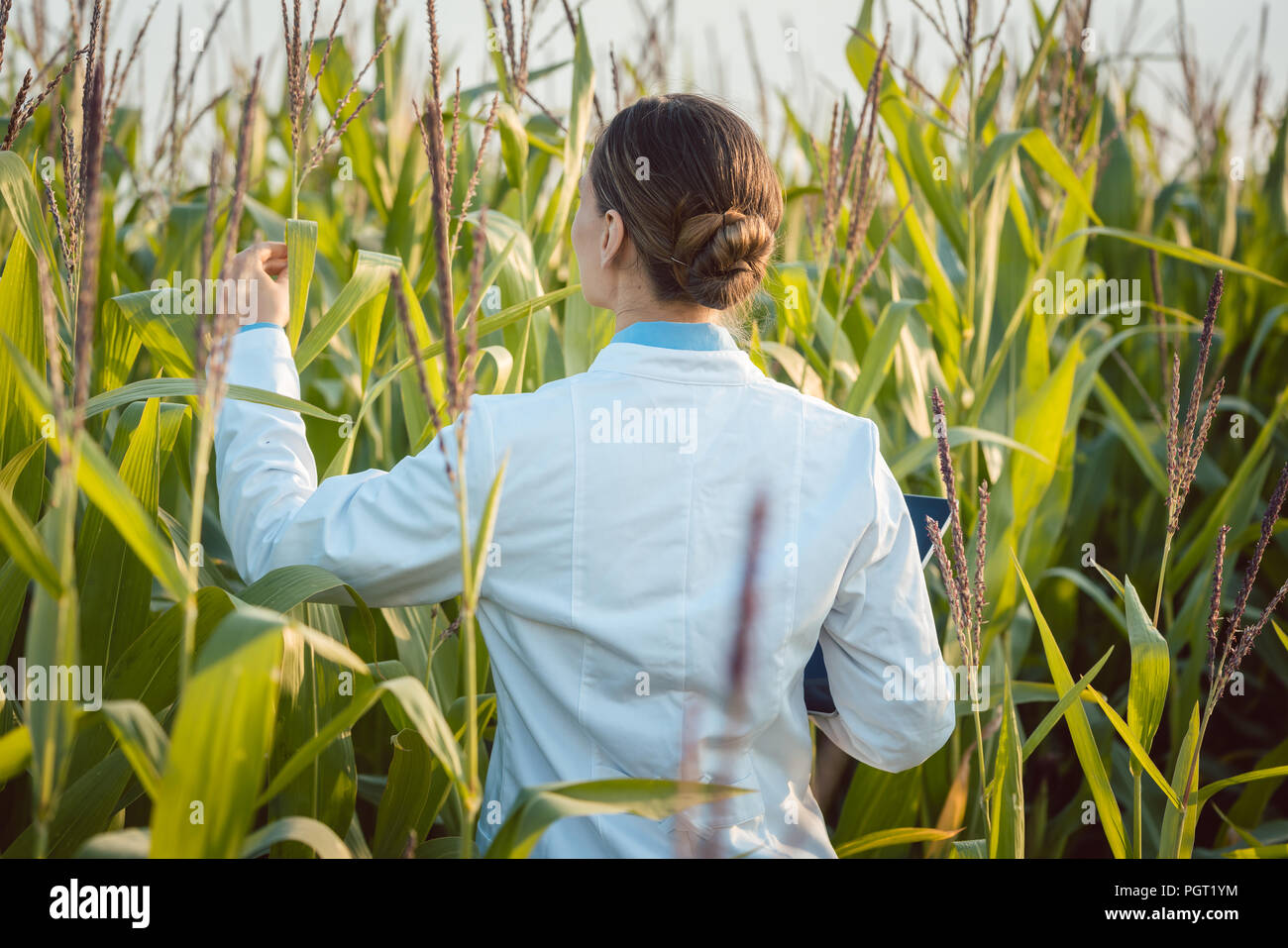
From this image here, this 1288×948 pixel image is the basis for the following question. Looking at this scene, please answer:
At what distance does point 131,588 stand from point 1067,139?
180cm

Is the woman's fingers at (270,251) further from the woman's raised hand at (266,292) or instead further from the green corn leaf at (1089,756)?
the green corn leaf at (1089,756)

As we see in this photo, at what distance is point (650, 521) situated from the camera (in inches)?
38.9

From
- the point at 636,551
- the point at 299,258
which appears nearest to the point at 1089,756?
the point at 636,551

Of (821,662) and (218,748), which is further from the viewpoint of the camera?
(821,662)

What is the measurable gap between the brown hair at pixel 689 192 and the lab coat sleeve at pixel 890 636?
25 cm

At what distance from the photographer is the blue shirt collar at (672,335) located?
40.7 inches

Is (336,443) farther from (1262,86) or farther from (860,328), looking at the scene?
(1262,86)

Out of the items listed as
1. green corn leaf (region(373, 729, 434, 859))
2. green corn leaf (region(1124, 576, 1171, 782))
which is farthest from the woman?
green corn leaf (region(1124, 576, 1171, 782))

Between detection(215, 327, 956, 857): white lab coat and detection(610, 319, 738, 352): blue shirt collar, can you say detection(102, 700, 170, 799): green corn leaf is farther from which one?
detection(610, 319, 738, 352): blue shirt collar

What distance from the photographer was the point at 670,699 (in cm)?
103

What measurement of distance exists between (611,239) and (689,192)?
95 millimetres

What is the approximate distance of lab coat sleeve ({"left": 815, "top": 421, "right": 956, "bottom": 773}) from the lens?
1059 mm

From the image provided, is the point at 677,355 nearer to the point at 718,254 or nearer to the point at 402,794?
the point at 718,254

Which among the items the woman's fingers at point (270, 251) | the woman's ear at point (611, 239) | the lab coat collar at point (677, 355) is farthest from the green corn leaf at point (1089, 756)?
the woman's fingers at point (270, 251)
